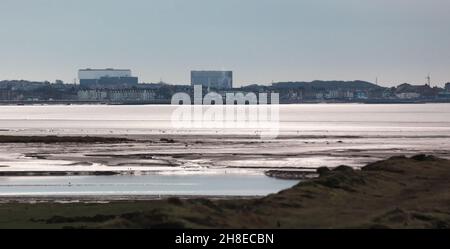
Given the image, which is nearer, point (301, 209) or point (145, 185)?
point (301, 209)

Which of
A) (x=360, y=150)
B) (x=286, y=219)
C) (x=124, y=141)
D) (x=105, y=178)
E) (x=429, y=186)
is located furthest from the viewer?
(x=124, y=141)

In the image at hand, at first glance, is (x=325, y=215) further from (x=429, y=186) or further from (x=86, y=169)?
(x=86, y=169)

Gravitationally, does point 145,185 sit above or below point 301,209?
below

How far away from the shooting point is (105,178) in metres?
51.0

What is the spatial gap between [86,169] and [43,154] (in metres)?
17.9

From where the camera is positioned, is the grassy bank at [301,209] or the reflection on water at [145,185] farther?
the reflection on water at [145,185]

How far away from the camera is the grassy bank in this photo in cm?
2469

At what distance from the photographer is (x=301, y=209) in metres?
29.9

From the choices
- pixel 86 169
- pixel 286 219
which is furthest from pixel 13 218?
pixel 86 169

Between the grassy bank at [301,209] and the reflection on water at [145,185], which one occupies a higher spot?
the grassy bank at [301,209]

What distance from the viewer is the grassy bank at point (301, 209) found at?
2469cm
